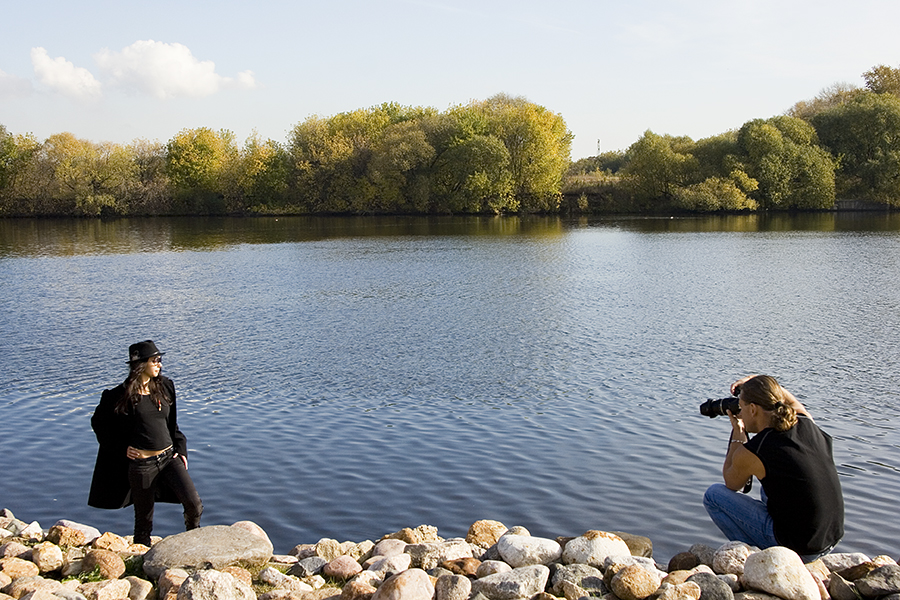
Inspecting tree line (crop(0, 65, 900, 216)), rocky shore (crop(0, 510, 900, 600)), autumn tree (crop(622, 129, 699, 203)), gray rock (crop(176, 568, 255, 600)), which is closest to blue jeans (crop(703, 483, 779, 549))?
rocky shore (crop(0, 510, 900, 600))

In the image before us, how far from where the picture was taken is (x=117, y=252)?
54.6 m

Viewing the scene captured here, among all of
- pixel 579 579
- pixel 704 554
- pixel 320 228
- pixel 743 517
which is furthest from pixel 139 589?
pixel 320 228

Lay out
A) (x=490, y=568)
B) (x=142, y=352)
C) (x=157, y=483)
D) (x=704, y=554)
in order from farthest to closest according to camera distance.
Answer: (x=157, y=483)
(x=142, y=352)
(x=704, y=554)
(x=490, y=568)

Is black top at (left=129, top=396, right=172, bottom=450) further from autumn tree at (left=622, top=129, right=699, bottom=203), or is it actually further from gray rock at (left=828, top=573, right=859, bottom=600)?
autumn tree at (left=622, top=129, right=699, bottom=203)

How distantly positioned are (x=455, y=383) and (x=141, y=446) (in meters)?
9.50

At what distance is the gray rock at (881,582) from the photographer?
20.6ft

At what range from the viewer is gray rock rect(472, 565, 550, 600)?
6.54m

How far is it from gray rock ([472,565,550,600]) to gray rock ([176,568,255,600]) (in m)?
1.87

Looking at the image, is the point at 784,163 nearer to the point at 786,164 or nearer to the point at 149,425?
the point at 786,164

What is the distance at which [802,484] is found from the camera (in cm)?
659

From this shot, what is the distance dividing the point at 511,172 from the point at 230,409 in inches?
3392

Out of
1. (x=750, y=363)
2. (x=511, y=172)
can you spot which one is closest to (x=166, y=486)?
(x=750, y=363)

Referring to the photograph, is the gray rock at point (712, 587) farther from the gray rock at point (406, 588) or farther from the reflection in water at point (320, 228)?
the reflection in water at point (320, 228)

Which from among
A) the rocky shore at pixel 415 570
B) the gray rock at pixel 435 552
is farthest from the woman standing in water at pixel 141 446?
the gray rock at pixel 435 552
